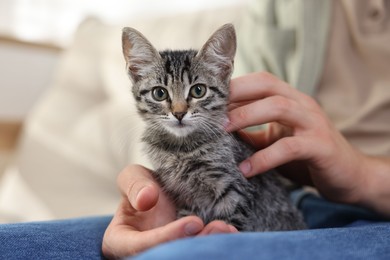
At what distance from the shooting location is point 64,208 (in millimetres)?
1855

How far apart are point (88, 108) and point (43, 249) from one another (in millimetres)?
1279

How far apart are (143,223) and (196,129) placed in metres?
0.21

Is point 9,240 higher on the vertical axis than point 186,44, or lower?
lower

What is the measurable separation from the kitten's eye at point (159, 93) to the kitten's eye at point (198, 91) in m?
0.05

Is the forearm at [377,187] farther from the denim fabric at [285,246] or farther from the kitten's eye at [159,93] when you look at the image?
the kitten's eye at [159,93]

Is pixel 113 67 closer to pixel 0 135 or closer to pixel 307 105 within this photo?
pixel 0 135

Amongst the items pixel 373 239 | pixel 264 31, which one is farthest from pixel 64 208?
pixel 373 239

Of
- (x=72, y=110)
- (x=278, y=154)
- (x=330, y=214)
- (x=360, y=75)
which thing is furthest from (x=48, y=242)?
(x=72, y=110)

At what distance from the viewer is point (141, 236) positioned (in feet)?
2.55

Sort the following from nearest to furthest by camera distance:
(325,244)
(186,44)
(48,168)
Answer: (325,244), (186,44), (48,168)

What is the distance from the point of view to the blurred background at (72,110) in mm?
1854

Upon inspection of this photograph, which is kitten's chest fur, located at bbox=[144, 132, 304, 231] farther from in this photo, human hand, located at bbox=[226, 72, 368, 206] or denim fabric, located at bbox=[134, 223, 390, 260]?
denim fabric, located at bbox=[134, 223, 390, 260]

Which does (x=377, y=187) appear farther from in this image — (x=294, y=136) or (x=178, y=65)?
(x=178, y=65)

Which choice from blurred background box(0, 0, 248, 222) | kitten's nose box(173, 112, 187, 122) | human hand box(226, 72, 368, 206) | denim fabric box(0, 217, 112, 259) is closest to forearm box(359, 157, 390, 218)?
human hand box(226, 72, 368, 206)
